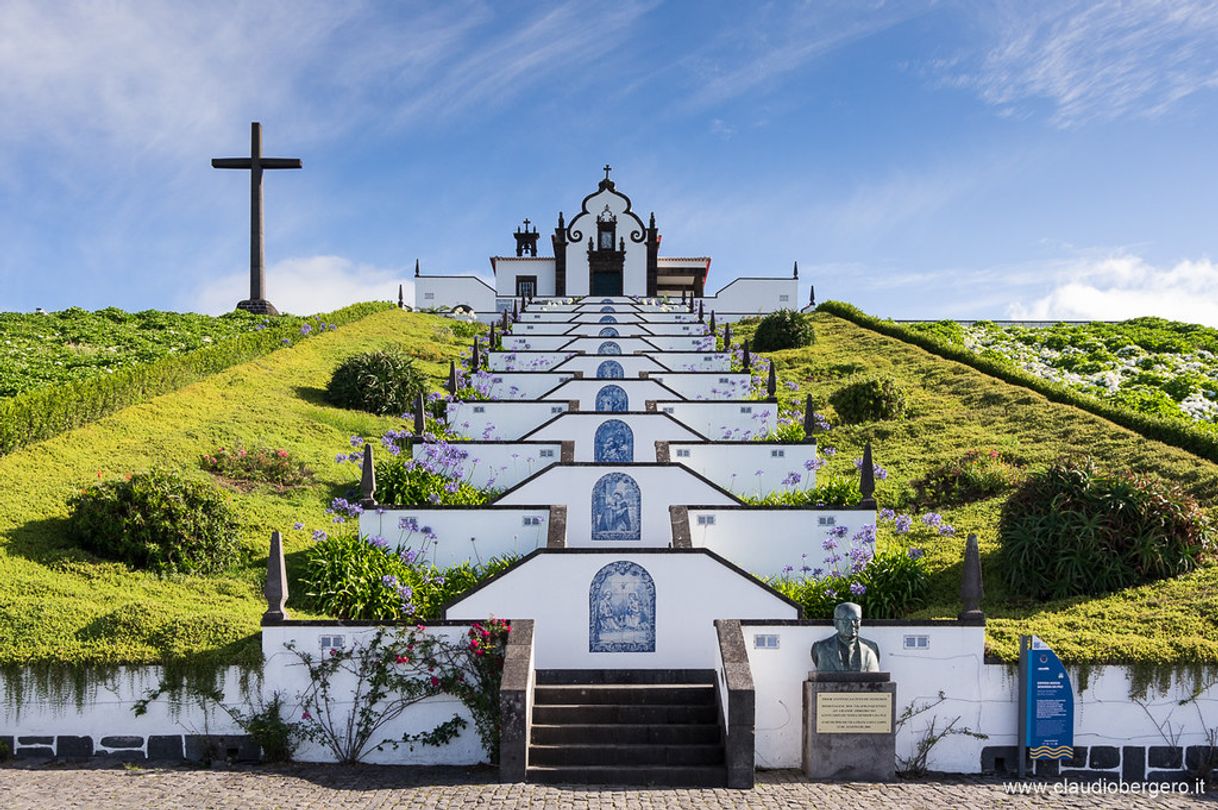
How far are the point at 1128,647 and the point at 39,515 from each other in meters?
14.6

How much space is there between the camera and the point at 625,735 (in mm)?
10617

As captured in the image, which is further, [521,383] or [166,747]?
[521,383]

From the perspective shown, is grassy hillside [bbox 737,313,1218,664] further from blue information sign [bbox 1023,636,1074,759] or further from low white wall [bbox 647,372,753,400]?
low white wall [bbox 647,372,753,400]

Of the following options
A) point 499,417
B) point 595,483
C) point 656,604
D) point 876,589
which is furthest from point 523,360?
point 656,604

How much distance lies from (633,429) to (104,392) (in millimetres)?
10445

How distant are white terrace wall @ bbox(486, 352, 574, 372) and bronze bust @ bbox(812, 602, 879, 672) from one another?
18.1 m

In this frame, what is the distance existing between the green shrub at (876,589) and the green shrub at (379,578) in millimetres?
4050

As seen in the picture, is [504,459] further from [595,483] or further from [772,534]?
[772,534]

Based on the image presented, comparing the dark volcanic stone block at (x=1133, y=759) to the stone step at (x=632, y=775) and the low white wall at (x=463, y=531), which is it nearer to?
the stone step at (x=632, y=775)

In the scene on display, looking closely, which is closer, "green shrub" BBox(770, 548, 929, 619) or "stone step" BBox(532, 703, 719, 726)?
"stone step" BBox(532, 703, 719, 726)

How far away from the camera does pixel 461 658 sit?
10.7 metres

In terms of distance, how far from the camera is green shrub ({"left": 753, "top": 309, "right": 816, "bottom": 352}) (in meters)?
34.1

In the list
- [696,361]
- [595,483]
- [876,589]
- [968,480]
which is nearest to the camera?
[876,589]

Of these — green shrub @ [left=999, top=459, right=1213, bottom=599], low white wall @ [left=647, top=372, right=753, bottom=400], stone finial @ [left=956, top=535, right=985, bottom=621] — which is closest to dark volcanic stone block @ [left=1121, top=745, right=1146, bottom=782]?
Answer: stone finial @ [left=956, top=535, right=985, bottom=621]
